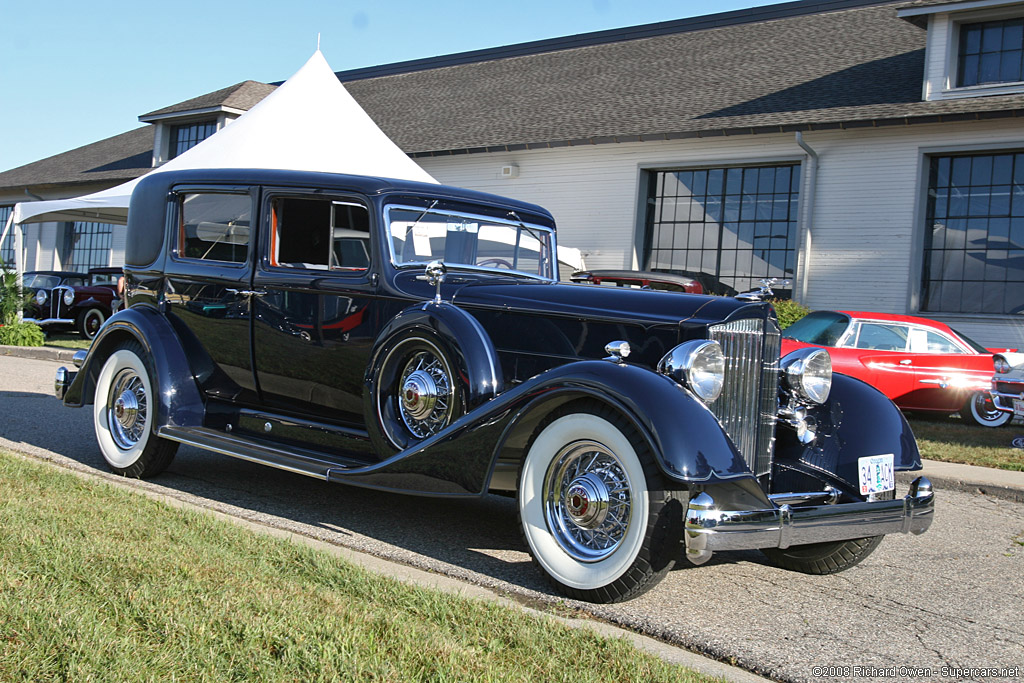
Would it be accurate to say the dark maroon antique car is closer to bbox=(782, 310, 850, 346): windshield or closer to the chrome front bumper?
bbox=(782, 310, 850, 346): windshield

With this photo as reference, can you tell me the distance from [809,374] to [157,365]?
3.71 m

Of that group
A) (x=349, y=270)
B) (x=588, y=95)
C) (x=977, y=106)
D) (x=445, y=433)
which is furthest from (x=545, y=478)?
(x=588, y=95)

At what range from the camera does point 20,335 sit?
15703mm

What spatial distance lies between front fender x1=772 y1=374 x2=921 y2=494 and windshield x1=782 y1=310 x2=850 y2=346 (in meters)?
7.19

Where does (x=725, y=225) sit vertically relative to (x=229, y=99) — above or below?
below

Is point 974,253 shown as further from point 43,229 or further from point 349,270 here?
Answer: point 43,229

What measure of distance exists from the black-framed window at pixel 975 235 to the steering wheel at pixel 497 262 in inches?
441

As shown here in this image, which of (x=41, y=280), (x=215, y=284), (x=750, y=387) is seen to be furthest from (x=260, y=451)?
(x=41, y=280)

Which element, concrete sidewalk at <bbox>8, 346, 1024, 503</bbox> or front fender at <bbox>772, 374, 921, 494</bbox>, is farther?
concrete sidewalk at <bbox>8, 346, 1024, 503</bbox>

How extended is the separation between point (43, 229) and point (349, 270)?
2884 cm

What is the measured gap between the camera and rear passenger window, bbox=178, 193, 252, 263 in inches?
221

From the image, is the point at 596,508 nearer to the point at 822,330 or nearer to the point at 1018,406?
the point at 1018,406

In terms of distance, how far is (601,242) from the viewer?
1788 cm

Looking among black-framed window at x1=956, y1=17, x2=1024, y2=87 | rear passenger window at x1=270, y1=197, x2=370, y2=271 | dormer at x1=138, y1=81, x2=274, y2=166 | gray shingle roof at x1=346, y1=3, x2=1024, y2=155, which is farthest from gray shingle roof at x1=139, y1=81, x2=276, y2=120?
rear passenger window at x1=270, y1=197, x2=370, y2=271
